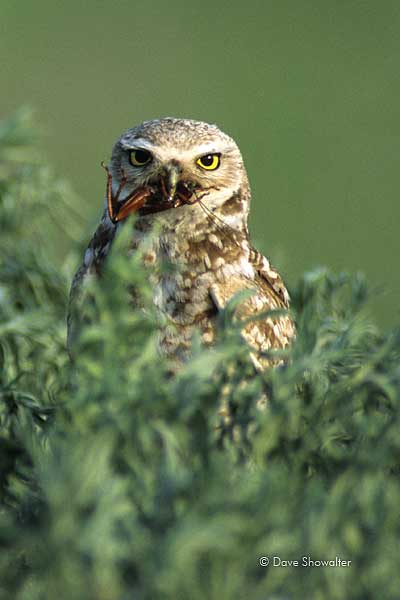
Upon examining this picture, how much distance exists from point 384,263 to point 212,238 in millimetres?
7595

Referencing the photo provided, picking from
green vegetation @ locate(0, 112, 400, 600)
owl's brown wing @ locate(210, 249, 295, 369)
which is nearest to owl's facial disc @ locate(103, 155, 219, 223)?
owl's brown wing @ locate(210, 249, 295, 369)

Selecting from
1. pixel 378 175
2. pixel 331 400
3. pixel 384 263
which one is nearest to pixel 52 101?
pixel 378 175

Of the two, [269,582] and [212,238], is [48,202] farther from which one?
[269,582]

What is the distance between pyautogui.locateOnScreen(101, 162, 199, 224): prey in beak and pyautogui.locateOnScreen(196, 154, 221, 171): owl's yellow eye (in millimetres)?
100

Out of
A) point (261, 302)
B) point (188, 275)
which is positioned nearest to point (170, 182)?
point (188, 275)

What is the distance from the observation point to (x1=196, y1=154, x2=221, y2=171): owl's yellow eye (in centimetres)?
300

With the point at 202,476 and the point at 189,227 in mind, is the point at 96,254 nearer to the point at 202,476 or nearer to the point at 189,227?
the point at 189,227

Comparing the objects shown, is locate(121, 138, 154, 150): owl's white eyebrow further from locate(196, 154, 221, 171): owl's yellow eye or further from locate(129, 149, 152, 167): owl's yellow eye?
locate(196, 154, 221, 171): owl's yellow eye

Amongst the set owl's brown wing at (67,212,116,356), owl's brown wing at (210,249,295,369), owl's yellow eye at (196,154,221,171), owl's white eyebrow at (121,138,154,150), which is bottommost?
owl's brown wing at (210,249,295,369)

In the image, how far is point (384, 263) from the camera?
33.7 ft

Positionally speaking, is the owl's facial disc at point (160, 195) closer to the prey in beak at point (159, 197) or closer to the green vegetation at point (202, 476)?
the prey in beak at point (159, 197)

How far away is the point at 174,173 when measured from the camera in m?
2.86

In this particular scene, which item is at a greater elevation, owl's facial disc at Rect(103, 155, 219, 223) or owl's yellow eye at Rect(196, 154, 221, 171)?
owl's yellow eye at Rect(196, 154, 221, 171)

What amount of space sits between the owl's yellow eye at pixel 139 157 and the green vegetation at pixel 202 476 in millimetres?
1246
